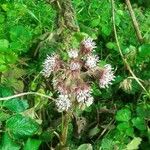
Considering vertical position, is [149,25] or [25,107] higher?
[149,25]

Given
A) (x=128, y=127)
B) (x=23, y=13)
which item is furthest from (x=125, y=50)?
(x=23, y=13)

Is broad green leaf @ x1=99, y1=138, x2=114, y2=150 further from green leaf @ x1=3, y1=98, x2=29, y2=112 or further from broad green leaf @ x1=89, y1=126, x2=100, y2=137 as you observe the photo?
green leaf @ x1=3, y1=98, x2=29, y2=112

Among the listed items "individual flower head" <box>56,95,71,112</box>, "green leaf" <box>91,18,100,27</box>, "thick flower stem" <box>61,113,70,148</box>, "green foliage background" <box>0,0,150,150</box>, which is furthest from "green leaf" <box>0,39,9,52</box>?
"individual flower head" <box>56,95,71,112</box>

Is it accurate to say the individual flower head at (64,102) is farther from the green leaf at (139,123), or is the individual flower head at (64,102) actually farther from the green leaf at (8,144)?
the green leaf at (139,123)

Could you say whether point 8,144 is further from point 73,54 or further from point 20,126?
point 73,54

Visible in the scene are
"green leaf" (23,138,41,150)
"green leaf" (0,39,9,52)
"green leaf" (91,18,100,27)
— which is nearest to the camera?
"green leaf" (23,138,41,150)

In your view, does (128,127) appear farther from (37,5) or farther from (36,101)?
(37,5)

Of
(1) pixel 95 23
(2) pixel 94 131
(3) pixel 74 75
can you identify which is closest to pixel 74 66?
(3) pixel 74 75
